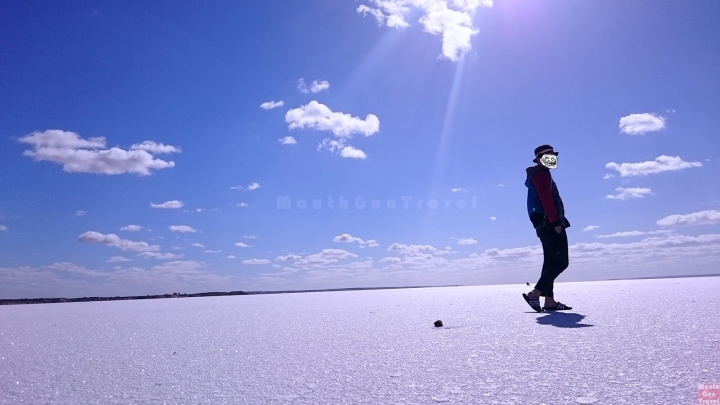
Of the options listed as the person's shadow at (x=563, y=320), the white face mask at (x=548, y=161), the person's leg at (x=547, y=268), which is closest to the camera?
the person's shadow at (x=563, y=320)

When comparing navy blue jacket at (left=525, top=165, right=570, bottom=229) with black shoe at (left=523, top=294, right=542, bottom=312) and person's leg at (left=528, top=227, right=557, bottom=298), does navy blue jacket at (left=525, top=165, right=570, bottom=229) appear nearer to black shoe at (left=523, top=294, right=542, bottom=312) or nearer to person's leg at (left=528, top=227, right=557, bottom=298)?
person's leg at (left=528, top=227, right=557, bottom=298)

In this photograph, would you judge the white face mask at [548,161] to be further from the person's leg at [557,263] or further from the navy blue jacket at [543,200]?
the person's leg at [557,263]

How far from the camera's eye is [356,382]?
7.36ft

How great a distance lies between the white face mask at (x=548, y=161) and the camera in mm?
5371

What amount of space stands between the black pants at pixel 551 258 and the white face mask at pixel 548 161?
0.73 meters

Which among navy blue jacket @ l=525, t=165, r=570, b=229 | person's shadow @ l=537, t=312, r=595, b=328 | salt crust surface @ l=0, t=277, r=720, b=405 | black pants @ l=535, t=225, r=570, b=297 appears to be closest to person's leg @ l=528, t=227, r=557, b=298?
black pants @ l=535, t=225, r=570, b=297

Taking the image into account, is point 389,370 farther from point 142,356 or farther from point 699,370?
point 142,356

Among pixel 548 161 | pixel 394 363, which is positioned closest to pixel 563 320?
pixel 548 161

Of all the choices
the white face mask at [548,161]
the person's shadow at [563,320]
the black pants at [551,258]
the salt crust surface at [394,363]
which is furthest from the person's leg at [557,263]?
the white face mask at [548,161]

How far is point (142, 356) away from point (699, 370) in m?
3.35

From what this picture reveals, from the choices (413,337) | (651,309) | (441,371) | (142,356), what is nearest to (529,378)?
(441,371)

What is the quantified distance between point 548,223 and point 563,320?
4.95ft

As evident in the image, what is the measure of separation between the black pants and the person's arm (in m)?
0.14

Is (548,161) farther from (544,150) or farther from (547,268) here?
(547,268)
